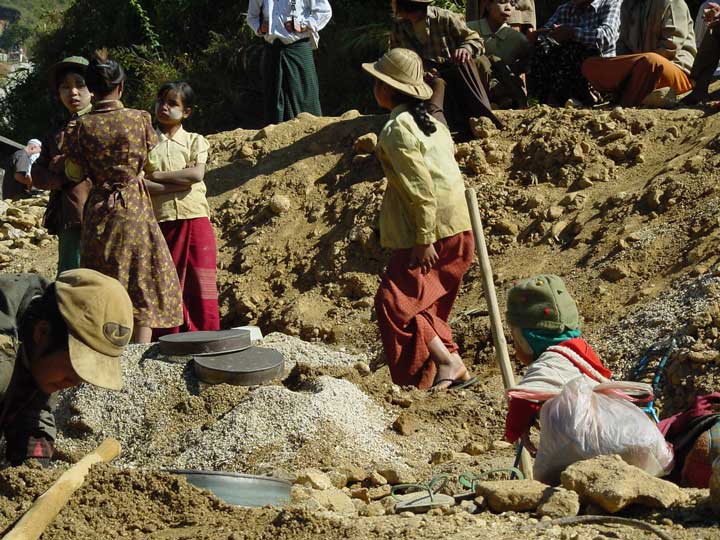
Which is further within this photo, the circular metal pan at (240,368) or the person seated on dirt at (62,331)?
the circular metal pan at (240,368)

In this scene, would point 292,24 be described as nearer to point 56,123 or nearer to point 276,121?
point 276,121

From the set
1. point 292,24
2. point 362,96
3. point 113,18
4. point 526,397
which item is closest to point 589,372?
point 526,397

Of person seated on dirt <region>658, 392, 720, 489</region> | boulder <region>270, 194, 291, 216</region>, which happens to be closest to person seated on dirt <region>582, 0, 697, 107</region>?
boulder <region>270, 194, 291, 216</region>

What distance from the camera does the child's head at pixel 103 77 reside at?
6.45 m

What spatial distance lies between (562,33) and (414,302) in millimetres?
3377

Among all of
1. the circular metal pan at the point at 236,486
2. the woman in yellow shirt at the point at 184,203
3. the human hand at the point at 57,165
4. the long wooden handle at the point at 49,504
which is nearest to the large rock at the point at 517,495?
the circular metal pan at the point at 236,486

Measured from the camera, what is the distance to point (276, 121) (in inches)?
413

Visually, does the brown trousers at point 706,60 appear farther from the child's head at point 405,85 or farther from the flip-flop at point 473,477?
the flip-flop at point 473,477

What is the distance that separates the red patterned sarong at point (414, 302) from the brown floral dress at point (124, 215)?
47.2 inches

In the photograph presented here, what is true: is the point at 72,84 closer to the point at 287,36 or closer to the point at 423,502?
the point at 287,36

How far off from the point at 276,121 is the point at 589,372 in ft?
21.4

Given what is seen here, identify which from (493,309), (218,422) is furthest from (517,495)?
(218,422)

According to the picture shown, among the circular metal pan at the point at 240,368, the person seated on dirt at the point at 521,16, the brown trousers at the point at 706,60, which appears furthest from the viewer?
the person seated on dirt at the point at 521,16

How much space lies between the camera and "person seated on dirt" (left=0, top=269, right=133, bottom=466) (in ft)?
12.1
